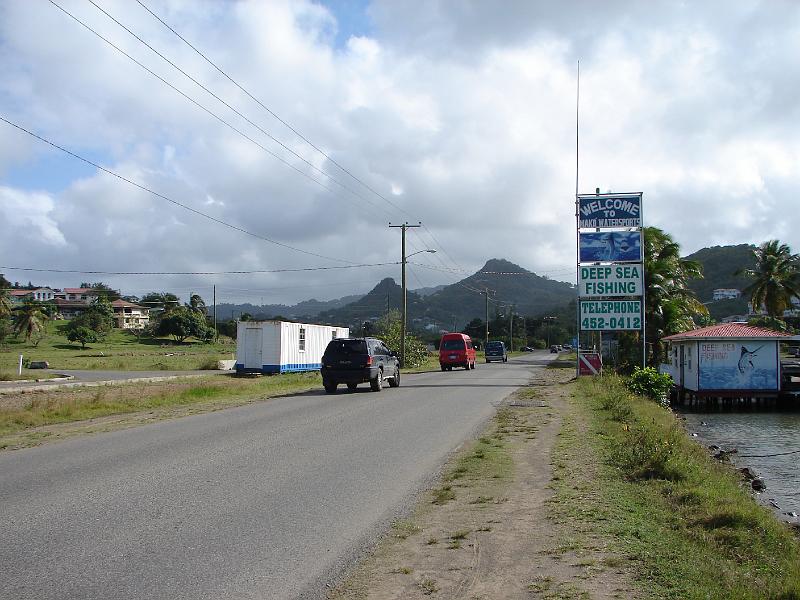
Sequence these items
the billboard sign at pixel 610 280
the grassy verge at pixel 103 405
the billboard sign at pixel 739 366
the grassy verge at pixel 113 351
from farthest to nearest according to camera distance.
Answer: the grassy verge at pixel 113 351, the billboard sign at pixel 739 366, the billboard sign at pixel 610 280, the grassy verge at pixel 103 405

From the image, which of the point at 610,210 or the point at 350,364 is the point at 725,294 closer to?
the point at 610,210

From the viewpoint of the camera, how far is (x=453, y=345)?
44.7 m

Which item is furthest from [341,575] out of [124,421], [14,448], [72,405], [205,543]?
[72,405]

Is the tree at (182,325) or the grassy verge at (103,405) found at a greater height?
the tree at (182,325)

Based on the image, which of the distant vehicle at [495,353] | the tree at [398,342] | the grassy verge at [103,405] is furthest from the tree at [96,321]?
the grassy verge at [103,405]

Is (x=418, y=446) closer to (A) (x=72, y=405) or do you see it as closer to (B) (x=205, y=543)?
(B) (x=205, y=543)

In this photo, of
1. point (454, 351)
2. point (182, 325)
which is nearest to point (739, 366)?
point (454, 351)

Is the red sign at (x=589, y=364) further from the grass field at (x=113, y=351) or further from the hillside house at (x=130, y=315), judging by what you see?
the hillside house at (x=130, y=315)

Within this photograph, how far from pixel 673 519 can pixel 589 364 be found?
82.1 ft

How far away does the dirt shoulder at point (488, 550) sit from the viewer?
17.9 ft

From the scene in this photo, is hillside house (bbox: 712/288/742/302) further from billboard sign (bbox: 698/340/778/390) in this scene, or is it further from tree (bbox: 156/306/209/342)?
billboard sign (bbox: 698/340/778/390)

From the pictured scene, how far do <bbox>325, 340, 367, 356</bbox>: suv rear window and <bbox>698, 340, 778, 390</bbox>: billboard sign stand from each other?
17.1 m

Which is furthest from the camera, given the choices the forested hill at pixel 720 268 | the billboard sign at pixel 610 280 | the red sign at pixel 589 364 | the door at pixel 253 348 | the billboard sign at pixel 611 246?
the forested hill at pixel 720 268

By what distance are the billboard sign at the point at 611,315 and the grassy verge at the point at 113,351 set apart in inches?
1312
